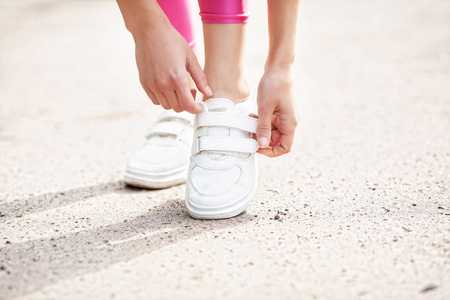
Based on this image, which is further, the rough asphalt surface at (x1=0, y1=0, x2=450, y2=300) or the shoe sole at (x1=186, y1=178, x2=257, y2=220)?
the shoe sole at (x1=186, y1=178, x2=257, y2=220)

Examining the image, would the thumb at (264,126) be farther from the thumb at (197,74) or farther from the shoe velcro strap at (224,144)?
the thumb at (197,74)

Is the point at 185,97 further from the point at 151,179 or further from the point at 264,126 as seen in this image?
the point at 151,179

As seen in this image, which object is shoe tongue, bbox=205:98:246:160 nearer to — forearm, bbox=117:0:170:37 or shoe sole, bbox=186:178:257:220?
shoe sole, bbox=186:178:257:220

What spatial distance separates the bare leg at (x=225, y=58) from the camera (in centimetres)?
125

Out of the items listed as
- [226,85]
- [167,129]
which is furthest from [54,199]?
[226,85]

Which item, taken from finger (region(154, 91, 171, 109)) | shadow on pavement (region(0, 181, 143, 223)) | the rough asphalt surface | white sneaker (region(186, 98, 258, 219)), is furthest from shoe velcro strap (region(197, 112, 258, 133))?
shadow on pavement (region(0, 181, 143, 223))

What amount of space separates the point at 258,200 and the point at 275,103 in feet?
1.02

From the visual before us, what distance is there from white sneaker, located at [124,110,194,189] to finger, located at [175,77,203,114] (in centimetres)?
32

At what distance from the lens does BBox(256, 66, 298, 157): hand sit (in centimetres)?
122

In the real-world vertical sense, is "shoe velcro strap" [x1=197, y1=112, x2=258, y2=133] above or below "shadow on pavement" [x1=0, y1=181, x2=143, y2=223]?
above

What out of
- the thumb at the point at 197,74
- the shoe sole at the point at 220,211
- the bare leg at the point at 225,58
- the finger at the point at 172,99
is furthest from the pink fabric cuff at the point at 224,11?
the shoe sole at the point at 220,211

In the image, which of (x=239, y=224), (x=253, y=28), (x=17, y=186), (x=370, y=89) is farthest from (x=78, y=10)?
(x=239, y=224)

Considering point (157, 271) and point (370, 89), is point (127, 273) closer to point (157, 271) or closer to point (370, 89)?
point (157, 271)

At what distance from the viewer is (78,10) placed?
614 centimetres
